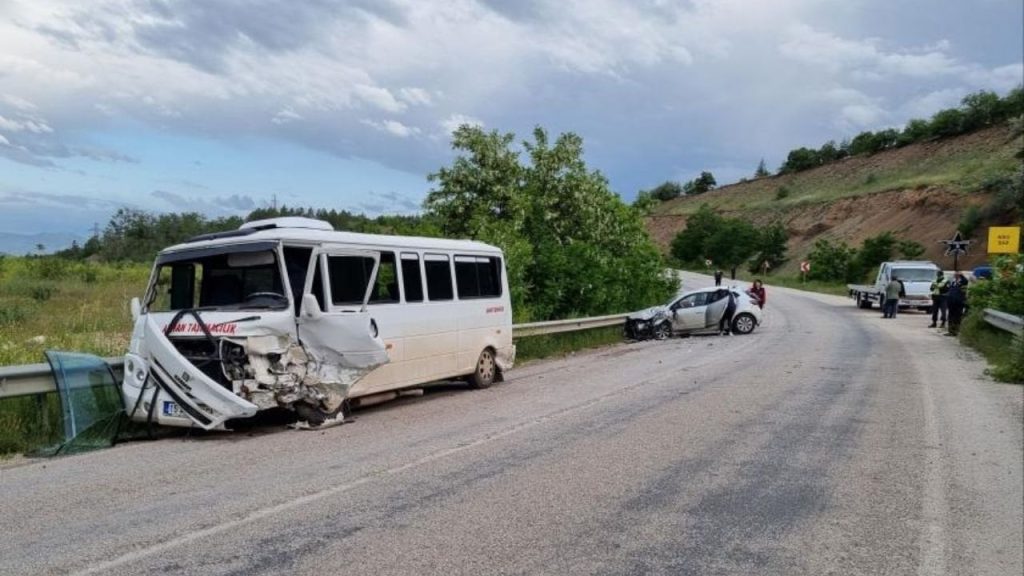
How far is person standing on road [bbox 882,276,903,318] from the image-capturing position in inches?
1240

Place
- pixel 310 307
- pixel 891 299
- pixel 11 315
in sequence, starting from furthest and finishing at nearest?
pixel 891 299 < pixel 11 315 < pixel 310 307

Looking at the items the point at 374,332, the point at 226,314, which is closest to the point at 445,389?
the point at 374,332

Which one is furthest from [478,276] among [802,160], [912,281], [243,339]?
[802,160]

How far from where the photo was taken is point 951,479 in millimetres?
7203

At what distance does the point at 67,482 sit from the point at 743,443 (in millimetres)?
6326

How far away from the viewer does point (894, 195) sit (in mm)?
74750

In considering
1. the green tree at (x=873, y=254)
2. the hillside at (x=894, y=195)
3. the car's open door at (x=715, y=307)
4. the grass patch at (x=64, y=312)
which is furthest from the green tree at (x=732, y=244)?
the car's open door at (x=715, y=307)

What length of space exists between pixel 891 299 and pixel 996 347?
1349cm

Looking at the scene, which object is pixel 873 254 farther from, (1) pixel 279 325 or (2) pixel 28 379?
(2) pixel 28 379

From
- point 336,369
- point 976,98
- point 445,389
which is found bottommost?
point 445,389

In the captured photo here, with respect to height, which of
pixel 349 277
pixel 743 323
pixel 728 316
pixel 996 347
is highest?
pixel 349 277

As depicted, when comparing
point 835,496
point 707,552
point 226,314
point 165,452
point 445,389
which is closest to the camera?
point 707,552

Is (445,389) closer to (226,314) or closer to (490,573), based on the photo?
(226,314)

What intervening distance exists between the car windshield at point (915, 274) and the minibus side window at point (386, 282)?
29.1 m
